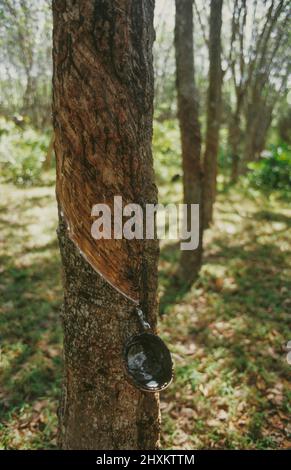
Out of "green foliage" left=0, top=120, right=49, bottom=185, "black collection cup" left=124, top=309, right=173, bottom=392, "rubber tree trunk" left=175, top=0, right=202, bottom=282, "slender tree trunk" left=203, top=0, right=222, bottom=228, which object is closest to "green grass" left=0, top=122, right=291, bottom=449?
"slender tree trunk" left=203, top=0, right=222, bottom=228

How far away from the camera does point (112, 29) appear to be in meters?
1.70

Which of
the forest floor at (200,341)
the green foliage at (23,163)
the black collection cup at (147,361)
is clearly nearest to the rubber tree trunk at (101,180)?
the black collection cup at (147,361)

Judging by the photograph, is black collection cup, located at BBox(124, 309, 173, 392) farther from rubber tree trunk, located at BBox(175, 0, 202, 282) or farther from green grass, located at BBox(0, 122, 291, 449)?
rubber tree trunk, located at BBox(175, 0, 202, 282)

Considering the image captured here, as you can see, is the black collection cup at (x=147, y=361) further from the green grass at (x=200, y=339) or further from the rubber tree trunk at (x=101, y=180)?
the green grass at (x=200, y=339)

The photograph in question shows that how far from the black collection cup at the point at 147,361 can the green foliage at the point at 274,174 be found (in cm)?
996

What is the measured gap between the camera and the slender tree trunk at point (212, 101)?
5121 mm

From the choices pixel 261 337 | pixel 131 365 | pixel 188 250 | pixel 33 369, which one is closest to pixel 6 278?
pixel 33 369

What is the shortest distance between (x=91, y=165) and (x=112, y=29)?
0.60 m

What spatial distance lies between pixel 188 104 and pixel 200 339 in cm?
310

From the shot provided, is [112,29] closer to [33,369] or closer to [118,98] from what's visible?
[118,98]

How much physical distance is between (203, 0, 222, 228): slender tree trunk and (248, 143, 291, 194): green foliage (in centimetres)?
451

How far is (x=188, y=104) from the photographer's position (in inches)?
210

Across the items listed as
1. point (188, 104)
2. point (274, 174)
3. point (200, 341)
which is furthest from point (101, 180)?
point (274, 174)

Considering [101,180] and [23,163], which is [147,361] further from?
[23,163]
